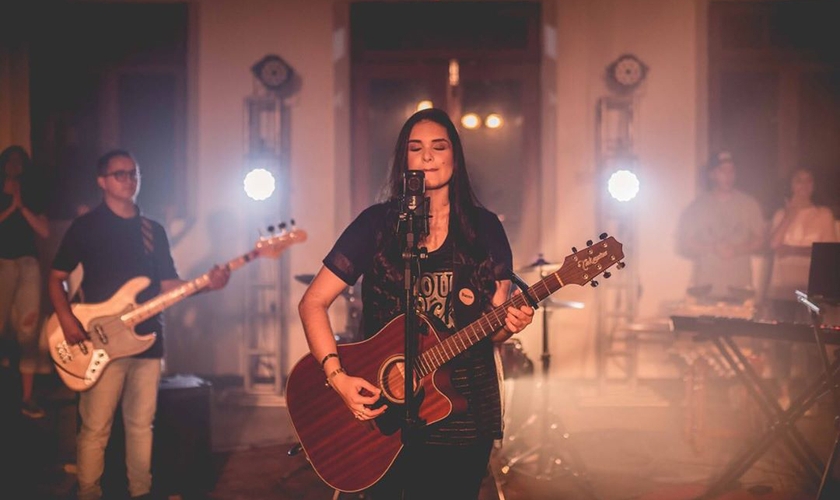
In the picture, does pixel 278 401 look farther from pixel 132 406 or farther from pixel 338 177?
pixel 132 406

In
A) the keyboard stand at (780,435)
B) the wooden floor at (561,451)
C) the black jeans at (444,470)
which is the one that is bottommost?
the wooden floor at (561,451)

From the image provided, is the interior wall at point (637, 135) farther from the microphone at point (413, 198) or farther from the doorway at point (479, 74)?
the microphone at point (413, 198)

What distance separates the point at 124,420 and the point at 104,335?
0.49 m

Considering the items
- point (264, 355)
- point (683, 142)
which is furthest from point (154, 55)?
point (683, 142)

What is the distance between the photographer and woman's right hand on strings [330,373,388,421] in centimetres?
268

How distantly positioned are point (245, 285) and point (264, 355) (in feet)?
2.15

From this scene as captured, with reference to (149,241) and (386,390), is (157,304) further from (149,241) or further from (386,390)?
(386,390)

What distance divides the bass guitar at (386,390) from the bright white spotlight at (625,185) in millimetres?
4218

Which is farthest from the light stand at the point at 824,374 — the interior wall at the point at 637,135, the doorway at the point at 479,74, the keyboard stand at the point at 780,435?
the doorway at the point at 479,74

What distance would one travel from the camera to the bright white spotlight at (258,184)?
23.0ft

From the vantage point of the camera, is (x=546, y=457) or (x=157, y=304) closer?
(x=157, y=304)

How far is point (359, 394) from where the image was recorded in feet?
8.87

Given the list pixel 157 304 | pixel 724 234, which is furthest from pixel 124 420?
pixel 724 234

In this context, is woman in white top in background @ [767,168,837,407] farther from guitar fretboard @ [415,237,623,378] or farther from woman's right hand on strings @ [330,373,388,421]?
woman's right hand on strings @ [330,373,388,421]
